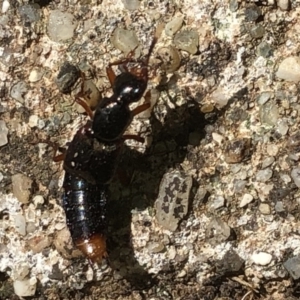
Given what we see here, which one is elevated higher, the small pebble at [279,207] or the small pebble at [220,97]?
the small pebble at [220,97]

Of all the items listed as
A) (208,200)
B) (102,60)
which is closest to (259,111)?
(208,200)

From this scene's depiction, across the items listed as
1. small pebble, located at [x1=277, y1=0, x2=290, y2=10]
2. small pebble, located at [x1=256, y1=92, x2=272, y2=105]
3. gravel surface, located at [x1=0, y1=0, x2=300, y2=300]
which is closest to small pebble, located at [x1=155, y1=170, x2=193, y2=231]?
gravel surface, located at [x1=0, y1=0, x2=300, y2=300]

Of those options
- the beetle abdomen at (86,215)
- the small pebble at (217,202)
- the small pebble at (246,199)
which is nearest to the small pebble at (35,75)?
the beetle abdomen at (86,215)

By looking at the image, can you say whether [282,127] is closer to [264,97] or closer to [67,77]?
[264,97]

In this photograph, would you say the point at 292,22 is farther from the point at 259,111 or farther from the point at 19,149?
the point at 19,149

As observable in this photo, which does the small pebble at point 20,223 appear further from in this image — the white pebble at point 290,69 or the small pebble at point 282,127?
the white pebble at point 290,69
